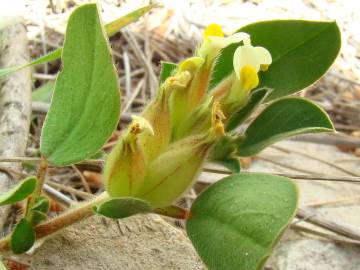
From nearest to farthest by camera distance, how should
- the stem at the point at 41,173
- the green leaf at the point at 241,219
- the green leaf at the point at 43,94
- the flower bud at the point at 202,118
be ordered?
the green leaf at the point at 241,219 < the flower bud at the point at 202,118 < the stem at the point at 41,173 < the green leaf at the point at 43,94

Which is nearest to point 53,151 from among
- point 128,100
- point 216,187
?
point 216,187

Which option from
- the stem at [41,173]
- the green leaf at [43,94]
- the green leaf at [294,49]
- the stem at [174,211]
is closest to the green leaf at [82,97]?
the stem at [41,173]

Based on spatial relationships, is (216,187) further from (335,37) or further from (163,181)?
(335,37)

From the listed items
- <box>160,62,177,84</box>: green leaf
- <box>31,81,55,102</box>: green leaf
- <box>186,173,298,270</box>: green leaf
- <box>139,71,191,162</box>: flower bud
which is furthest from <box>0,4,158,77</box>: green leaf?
<box>31,81,55,102</box>: green leaf

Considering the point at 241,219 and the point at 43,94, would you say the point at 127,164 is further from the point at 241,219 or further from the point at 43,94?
the point at 43,94

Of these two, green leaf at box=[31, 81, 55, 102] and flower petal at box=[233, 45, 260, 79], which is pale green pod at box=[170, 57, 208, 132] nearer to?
flower petal at box=[233, 45, 260, 79]

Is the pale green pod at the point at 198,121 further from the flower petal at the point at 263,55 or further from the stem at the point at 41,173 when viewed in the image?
the stem at the point at 41,173

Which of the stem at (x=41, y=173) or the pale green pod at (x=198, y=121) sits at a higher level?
the pale green pod at (x=198, y=121)
